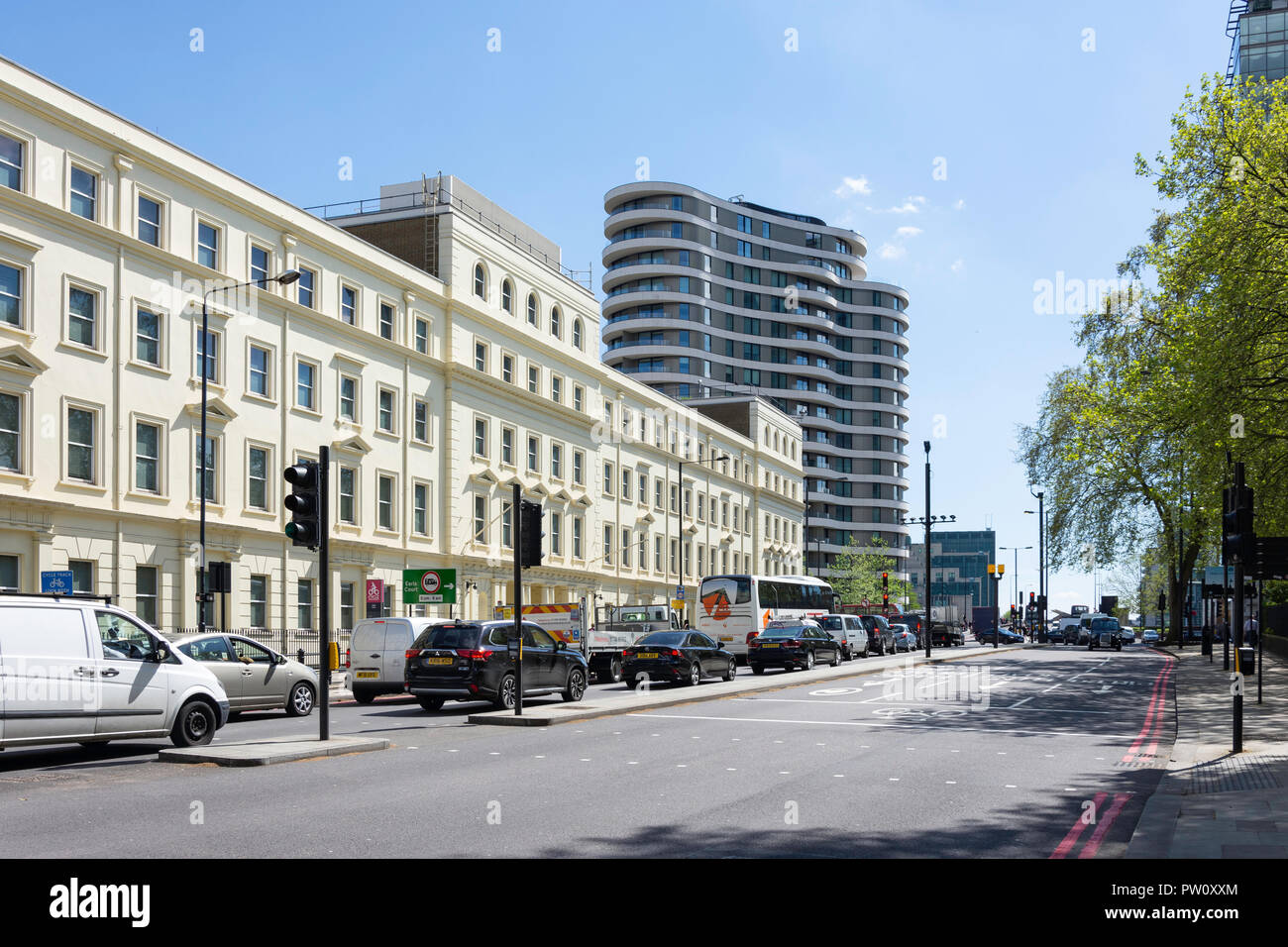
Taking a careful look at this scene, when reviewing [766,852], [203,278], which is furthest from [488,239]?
[766,852]

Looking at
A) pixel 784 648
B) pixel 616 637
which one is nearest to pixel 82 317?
pixel 616 637

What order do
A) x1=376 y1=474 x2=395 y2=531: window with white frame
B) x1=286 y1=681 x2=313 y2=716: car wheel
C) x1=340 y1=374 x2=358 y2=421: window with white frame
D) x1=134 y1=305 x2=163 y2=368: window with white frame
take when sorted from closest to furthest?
x1=286 y1=681 x2=313 y2=716: car wheel < x1=134 y1=305 x2=163 y2=368: window with white frame < x1=340 y1=374 x2=358 y2=421: window with white frame < x1=376 y1=474 x2=395 y2=531: window with white frame

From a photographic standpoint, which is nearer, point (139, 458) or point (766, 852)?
point (766, 852)

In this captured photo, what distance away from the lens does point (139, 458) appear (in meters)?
33.6

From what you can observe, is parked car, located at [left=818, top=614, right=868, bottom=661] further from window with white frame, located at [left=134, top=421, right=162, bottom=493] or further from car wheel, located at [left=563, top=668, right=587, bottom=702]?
window with white frame, located at [left=134, top=421, right=162, bottom=493]

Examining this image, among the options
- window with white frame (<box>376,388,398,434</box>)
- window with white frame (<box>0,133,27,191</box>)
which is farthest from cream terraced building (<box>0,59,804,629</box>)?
window with white frame (<box>376,388,398,434</box>)

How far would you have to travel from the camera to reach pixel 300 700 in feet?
69.5

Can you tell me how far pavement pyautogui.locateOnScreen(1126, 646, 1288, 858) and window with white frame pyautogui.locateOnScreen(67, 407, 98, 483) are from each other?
27.3m

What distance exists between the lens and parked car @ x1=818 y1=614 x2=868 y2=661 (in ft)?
152

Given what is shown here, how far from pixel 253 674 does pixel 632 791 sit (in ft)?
35.7

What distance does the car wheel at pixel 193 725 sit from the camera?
1447cm
